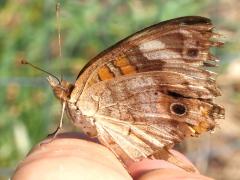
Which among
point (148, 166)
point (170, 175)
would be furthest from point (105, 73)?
point (170, 175)

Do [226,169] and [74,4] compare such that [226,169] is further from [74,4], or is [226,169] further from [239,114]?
[74,4]

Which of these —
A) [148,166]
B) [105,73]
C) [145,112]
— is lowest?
[148,166]

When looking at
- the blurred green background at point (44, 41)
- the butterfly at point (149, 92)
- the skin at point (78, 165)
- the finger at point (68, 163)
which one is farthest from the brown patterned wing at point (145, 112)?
the blurred green background at point (44, 41)

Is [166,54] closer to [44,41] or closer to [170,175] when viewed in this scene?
[170,175]

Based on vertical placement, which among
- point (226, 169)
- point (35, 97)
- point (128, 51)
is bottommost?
point (226, 169)

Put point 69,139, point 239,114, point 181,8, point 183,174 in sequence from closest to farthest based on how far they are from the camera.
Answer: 1. point 183,174
2. point 69,139
3. point 181,8
4. point 239,114

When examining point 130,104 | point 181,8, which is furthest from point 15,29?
point 130,104

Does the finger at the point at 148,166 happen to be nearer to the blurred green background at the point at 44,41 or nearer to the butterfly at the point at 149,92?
the butterfly at the point at 149,92

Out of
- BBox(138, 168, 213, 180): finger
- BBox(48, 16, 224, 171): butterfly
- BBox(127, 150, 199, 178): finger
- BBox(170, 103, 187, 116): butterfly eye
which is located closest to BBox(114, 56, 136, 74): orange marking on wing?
BBox(48, 16, 224, 171): butterfly
